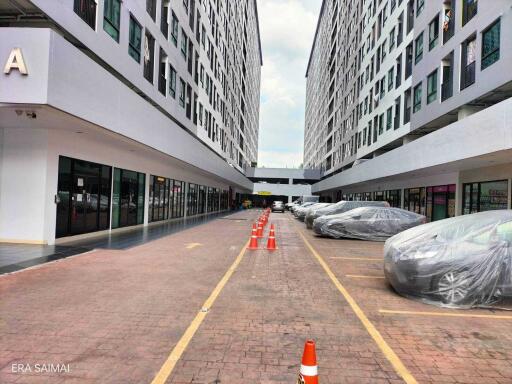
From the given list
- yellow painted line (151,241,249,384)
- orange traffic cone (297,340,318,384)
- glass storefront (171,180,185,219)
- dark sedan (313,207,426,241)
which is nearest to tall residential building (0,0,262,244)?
glass storefront (171,180,185,219)

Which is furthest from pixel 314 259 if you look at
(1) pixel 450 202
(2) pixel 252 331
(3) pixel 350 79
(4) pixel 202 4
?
(3) pixel 350 79

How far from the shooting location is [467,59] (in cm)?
1973

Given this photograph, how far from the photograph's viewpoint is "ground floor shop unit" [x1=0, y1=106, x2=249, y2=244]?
1155cm

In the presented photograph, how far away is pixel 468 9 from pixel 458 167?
7.95 m

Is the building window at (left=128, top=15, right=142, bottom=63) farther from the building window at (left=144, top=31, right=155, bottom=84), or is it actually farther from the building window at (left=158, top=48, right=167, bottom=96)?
the building window at (left=158, top=48, right=167, bottom=96)

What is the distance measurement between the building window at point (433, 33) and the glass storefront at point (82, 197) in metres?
19.8

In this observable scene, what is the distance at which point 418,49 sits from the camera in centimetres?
2647

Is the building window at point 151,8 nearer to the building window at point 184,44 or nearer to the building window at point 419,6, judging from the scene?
the building window at point 184,44

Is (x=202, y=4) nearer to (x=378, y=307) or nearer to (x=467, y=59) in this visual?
(x=467, y=59)

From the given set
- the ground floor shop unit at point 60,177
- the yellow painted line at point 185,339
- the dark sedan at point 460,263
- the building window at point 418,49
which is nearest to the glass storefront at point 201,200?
the ground floor shop unit at point 60,177

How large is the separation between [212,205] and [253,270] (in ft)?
104

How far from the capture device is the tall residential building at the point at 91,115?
29.0ft

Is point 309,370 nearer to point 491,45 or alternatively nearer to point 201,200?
point 491,45

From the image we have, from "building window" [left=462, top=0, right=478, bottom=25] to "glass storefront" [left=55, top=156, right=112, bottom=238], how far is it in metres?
18.0
